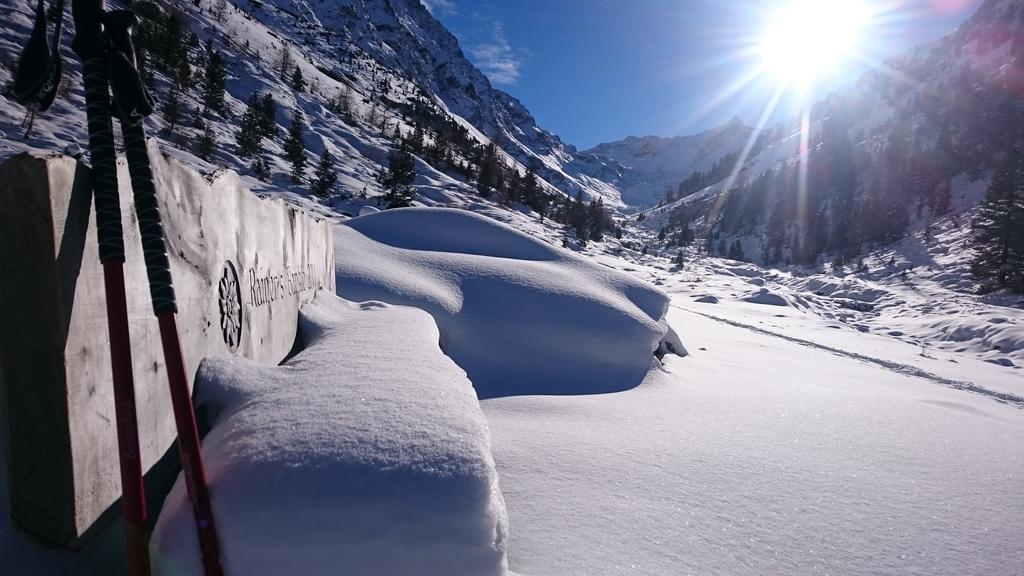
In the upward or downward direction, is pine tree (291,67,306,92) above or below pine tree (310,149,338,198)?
above

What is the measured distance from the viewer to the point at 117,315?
0.97 meters

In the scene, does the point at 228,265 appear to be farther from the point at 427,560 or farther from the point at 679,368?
the point at 679,368

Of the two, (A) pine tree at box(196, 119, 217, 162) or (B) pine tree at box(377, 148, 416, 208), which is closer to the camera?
(A) pine tree at box(196, 119, 217, 162)

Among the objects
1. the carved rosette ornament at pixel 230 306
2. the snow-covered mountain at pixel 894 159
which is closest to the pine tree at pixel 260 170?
the carved rosette ornament at pixel 230 306

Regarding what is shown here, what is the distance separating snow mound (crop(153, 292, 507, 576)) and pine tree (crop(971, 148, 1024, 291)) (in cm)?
3077

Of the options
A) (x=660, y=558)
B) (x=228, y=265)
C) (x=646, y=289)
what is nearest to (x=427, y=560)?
(x=660, y=558)

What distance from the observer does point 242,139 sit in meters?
26.8

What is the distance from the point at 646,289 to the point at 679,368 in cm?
96

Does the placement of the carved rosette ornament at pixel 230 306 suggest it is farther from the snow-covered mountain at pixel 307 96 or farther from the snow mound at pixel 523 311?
the snow-covered mountain at pixel 307 96

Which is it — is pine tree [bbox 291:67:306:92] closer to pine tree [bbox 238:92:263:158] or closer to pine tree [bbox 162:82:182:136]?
pine tree [bbox 238:92:263:158]

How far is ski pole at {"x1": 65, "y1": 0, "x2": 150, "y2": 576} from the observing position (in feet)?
3.11

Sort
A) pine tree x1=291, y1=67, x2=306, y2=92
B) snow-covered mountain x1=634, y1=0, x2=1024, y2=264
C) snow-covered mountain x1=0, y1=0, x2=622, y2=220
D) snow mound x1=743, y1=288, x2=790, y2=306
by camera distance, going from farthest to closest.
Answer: snow-covered mountain x1=634, y1=0, x2=1024, y2=264, pine tree x1=291, y1=67, x2=306, y2=92, snow-covered mountain x1=0, y1=0, x2=622, y2=220, snow mound x1=743, y1=288, x2=790, y2=306

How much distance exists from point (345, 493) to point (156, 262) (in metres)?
0.69

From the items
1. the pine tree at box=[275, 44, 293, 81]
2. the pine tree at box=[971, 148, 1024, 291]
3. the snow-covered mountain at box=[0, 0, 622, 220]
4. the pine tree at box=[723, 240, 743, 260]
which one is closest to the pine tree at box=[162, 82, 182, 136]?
the snow-covered mountain at box=[0, 0, 622, 220]
